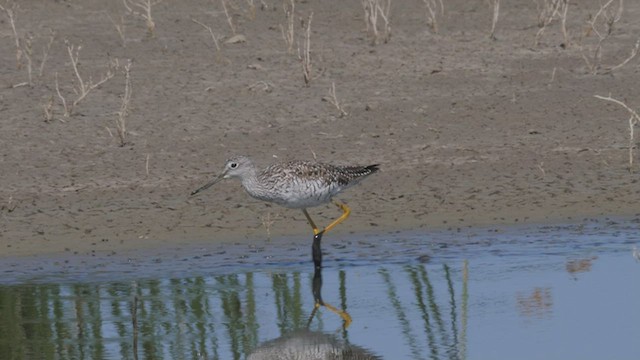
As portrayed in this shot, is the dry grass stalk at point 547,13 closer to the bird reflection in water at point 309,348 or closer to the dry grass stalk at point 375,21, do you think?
the dry grass stalk at point 375,21

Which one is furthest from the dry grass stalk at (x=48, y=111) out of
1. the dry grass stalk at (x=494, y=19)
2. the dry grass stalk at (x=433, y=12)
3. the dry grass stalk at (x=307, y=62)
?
the dry grass stalk at (x=494, y=19)

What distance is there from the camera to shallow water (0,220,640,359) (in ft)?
28.7

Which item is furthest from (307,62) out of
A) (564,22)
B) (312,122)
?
(564,22)

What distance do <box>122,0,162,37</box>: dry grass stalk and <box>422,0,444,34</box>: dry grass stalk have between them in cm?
304

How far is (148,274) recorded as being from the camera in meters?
10.9

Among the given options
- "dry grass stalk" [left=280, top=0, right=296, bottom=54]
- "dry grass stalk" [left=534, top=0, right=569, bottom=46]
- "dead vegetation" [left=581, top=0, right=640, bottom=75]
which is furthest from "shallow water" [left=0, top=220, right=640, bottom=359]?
"dry grass stalk" [left=534, top=0, right=569, bottom=46]

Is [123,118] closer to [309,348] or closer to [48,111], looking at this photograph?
[48,111]

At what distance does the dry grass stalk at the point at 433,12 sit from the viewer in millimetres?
16469

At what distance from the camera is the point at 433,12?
1655cm

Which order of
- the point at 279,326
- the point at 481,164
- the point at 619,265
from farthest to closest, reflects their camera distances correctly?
1. the point at 481,164
2. the point at 619,265
3. the point at 279,326

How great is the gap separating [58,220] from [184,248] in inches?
48.1

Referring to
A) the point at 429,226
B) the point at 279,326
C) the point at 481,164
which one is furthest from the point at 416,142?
the point at 279,326

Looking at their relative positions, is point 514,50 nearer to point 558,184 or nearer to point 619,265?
point 558,184

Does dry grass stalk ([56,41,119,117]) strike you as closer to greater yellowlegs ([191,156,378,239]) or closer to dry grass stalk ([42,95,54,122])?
dry grass stalk ([42,95,54,122])
